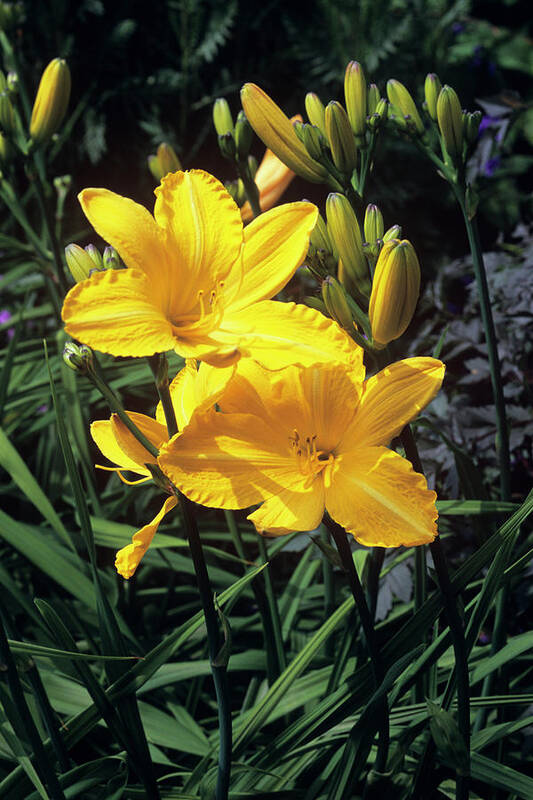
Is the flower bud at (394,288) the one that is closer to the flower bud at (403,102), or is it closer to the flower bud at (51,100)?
the flower bud at (403,102)

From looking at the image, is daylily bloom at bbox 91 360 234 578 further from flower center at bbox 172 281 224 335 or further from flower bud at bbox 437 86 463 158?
flower bud at bbox 437 86 463 158

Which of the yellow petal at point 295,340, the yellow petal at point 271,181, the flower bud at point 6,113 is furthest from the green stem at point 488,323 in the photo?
the flower bud at point 6,113

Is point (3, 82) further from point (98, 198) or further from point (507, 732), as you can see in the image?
point (507, 732)

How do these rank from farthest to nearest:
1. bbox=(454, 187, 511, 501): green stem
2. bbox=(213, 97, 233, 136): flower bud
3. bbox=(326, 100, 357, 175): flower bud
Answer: bbox=(213, 97, 233, 136): flower bud < bbox=(454, 187, 511, 501): green stem < bbox=(326, 100, 357, 175): flower bud

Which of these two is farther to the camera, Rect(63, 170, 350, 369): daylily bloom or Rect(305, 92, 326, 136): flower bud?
Rect(305, 92, 326, 136): flower bud

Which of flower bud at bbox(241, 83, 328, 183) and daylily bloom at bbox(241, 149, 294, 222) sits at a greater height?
flower bud at bbox(241, 83, 328, 183)

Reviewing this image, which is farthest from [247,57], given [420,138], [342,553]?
[342,553]

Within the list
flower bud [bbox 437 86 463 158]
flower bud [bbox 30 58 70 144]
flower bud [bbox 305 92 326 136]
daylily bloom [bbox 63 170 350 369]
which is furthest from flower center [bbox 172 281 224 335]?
flower bud [bbox 30 58 70 144]
